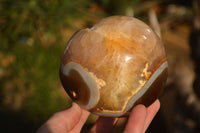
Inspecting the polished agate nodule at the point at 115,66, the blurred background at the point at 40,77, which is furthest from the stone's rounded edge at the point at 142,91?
the blurred background at the point at 40,77

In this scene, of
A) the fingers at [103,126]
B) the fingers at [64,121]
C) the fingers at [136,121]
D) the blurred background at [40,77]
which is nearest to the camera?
the fingers at [136,121]

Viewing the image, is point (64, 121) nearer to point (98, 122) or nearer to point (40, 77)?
point (98, 122)

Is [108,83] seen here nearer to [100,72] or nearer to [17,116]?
[100,72]

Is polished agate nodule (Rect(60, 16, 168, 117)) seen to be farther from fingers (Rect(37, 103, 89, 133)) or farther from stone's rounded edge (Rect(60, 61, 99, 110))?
fingers (Rect(37, 103, 89, 133))

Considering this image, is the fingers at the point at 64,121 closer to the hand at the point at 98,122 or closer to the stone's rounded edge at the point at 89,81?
the hand at the point at 98,122

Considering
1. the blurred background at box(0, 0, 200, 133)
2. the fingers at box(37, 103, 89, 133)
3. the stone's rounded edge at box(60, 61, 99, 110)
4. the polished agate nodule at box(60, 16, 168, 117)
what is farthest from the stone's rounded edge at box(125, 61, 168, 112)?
the blurred background at box(0, 0, 200, 133)

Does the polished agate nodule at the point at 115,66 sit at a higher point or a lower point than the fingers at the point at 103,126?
higher
